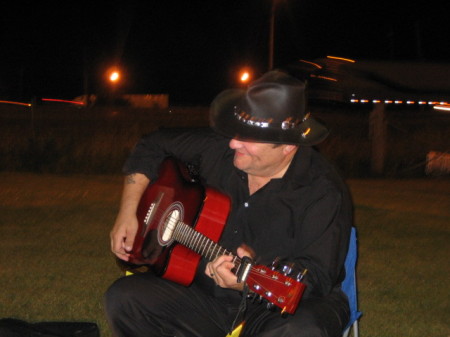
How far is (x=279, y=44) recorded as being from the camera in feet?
102

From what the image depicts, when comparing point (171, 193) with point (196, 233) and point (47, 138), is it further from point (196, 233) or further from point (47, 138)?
point (47, 138)

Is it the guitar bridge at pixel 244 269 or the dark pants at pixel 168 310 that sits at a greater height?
the guitar bridge at pixel 244 269

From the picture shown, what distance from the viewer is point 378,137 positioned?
36.7 ft

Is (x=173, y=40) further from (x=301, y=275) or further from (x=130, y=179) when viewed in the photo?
(x=301, y=275)

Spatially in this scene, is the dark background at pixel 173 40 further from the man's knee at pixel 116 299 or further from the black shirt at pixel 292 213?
the man's knee at pixel 116 299

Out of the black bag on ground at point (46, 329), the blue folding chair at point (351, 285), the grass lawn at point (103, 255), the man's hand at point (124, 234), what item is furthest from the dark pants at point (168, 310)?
the grass lawn at point (103, 255)

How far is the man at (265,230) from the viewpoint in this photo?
2.58 meters

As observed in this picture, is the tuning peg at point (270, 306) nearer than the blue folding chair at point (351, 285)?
Yes

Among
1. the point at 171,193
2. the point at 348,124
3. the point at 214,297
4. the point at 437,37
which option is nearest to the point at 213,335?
the point at 214,297

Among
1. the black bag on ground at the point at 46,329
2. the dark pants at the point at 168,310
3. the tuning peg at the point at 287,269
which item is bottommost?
the black bag on ground at the point at 46,329

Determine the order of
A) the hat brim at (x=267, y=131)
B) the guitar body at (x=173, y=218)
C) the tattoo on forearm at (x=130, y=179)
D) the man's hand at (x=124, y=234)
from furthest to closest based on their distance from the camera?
the tattoo on forearm at (x=130, y=179) → the man's hand at (x=124, y=234) → the guitar body at (x=173, y=218) → the hat brim at (x=267, y=131)

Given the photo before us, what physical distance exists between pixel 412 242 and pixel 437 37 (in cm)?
1729

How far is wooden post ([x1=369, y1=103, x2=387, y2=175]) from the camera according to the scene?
436 inches

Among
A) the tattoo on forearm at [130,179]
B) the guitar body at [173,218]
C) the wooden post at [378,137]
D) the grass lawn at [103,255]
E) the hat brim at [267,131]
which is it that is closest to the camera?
the hat brim at [267,131]
